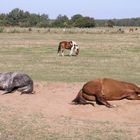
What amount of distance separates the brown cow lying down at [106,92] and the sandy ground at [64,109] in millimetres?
159

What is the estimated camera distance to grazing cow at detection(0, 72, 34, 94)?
1500cm

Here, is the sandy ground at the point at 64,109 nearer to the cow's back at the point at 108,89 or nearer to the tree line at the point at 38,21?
the cow's back at the point at 108,89

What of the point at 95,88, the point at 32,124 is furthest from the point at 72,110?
the point at 32,124

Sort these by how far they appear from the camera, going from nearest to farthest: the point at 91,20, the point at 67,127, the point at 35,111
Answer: the point at 67,127 < the point at 35,111 < the point at 91,20

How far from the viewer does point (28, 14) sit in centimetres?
13600

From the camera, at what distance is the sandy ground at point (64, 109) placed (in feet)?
36.8

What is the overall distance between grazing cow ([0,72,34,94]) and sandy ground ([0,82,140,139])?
0.46 meters

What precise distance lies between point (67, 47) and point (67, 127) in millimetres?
24124

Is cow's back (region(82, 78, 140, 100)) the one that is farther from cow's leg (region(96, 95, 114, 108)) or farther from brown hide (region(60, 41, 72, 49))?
brown hide (region(60, 41, 72, 49))

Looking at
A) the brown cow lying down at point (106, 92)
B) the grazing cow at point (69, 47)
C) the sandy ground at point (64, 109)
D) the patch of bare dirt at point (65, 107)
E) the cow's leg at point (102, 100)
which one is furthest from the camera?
the grazing cow at point (69, 47)

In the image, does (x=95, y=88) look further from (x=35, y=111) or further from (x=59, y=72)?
(x=59, y=72)

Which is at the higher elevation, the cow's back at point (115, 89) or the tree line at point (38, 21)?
the cow's back at point (115, 89)

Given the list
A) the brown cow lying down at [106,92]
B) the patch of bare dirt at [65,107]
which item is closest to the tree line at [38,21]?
the patch of bare dirt at [65,107]

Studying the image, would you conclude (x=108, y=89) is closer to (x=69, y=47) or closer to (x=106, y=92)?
(x=106, y=92)
